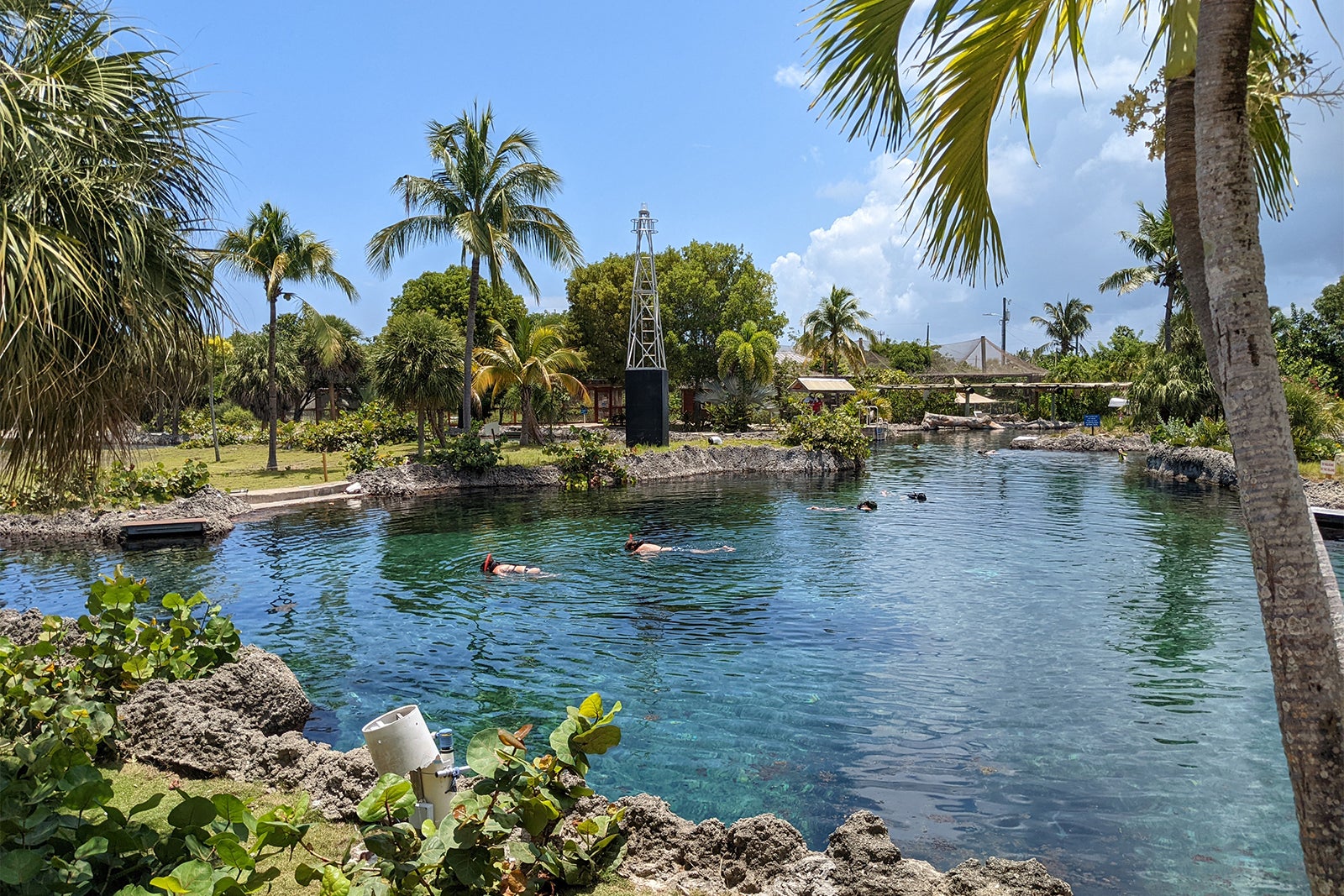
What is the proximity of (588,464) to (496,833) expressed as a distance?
22.0 meters

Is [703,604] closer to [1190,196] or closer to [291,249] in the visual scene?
[1190,196]

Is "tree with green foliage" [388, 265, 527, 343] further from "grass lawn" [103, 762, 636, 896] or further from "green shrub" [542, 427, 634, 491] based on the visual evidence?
"grass lawn" [103, 762, 636, 896]

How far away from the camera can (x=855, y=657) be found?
31.1 ft

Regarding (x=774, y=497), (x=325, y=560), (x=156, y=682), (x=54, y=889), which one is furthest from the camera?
(x=774, y=497)

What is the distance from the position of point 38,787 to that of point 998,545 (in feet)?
50.4

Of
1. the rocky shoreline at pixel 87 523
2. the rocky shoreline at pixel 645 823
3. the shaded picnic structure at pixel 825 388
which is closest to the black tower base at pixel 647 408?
the rocky shoreline at pixel 87 523

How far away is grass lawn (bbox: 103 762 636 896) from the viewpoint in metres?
4.00

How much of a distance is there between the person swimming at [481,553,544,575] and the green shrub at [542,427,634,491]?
34.9ft

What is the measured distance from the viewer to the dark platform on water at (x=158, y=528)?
53.3 ft

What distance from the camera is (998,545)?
52.3ft

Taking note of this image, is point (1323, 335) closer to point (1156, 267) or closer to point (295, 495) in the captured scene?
point (1156, 267)

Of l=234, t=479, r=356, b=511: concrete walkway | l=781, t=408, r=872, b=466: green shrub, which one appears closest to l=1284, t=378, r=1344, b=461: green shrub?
l=781, t=408, r=872, b=466: green shrub

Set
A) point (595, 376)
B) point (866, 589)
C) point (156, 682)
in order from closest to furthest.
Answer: point (156, 682), point (866, 589), point (595, 376)

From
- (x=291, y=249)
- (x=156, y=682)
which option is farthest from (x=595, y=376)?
(x=156, y=682)
